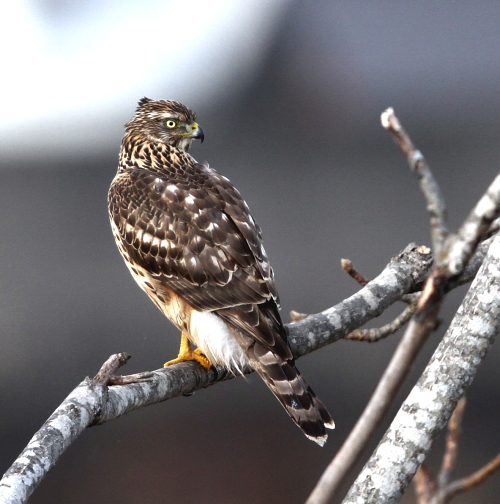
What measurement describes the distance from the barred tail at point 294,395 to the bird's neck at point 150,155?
1.40 m

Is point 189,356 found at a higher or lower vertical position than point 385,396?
higher

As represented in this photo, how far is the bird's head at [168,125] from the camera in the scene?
14.4ft

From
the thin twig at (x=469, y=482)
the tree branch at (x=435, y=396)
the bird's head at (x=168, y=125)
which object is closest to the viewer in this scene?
the thin twig at (x=469, y=482)

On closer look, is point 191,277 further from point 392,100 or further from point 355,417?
point 392,100

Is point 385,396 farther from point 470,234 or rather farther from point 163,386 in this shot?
point 163,386

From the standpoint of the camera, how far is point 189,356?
140 inches

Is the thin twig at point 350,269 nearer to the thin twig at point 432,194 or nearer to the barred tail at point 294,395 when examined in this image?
the barred tail at point 294,395

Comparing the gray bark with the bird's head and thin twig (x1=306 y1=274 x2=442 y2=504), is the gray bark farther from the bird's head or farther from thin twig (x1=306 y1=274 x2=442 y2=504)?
the bird's head

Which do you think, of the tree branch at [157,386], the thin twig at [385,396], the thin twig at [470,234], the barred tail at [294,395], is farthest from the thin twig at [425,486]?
the barred tail at [294,395]

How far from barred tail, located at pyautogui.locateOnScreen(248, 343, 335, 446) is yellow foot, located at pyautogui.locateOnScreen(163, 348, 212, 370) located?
0.35 m

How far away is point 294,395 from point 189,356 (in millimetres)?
680

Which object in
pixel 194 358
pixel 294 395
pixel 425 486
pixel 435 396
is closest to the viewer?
pixel 425 486

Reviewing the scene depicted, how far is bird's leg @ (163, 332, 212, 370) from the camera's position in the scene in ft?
11.4

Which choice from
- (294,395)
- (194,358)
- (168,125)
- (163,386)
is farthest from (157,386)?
(168,125)
